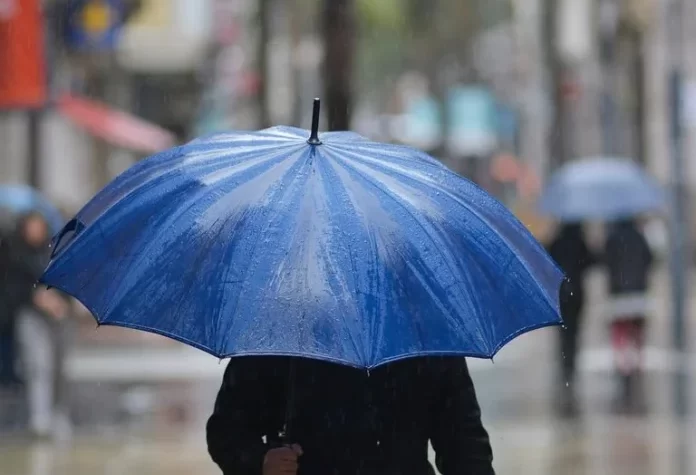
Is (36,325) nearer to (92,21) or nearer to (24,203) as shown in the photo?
(24,203)

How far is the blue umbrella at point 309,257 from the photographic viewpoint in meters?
3.73

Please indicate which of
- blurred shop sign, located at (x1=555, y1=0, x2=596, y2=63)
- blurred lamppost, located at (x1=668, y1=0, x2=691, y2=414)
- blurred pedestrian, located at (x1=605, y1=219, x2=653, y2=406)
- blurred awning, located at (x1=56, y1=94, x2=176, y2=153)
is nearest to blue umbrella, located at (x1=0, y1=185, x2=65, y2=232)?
blurred awning, located at (x1=56, y1=94, x2=176, y2=153)

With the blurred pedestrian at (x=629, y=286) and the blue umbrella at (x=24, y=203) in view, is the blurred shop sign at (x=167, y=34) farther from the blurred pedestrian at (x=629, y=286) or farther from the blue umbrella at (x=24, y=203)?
the blurred pedestrian at (x=629, y=286)

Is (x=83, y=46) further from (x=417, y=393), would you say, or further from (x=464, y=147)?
(x=464, y=147)

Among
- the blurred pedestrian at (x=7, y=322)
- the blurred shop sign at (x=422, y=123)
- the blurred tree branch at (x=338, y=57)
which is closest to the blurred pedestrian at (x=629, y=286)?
the blurred tree branch at (x=338, y=57)

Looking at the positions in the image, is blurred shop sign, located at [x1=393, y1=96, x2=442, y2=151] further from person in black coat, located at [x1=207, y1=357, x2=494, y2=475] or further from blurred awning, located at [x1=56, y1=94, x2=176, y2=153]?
person in black coat, located at [x1=207, y1=357, x2=494, y2=475]

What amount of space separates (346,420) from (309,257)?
17.1 inches

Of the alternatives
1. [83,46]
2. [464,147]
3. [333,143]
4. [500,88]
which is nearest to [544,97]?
[464,147]

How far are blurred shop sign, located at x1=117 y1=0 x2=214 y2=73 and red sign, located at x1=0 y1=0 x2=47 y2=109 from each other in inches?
496

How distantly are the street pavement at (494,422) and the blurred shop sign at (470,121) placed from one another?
33.3 m

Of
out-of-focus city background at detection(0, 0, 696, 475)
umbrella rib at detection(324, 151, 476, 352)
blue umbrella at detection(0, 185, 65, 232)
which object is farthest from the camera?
blue umbrella at detection(0, 185, 65, 232)

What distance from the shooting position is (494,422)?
13547 mm

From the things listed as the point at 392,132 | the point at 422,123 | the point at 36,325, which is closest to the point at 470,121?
the point at 422,123

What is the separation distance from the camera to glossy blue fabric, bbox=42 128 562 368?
147 inches
